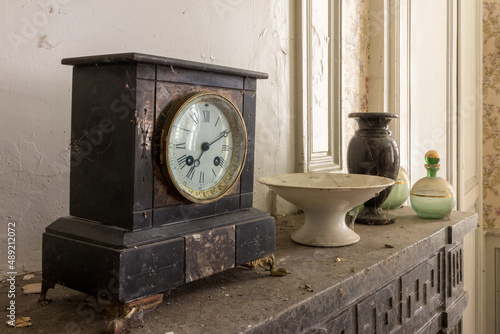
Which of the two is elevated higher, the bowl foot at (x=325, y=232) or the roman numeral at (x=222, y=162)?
the roman numeral at (x=222, y=162)

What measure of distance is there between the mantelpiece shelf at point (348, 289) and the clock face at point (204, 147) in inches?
7.4

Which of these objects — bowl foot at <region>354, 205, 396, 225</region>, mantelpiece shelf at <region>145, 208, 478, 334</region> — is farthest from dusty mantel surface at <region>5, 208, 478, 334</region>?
bowl foot at <region>354, 205, 396, 225</region>

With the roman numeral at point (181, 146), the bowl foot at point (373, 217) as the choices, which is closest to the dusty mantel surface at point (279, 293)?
the bowl foot at point (373, 217)

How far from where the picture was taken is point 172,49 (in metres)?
1.18

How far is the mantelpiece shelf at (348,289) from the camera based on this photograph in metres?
0.75

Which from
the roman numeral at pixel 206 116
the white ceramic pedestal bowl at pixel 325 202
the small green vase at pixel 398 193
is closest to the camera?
the roman numeral at pixel 206 116

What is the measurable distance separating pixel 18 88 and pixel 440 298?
1.29m

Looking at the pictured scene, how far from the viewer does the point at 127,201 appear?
0.71m

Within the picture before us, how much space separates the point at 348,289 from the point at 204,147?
1.36ft

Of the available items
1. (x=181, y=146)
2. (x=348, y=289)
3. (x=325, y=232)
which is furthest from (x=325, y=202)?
(x=181, y=146)

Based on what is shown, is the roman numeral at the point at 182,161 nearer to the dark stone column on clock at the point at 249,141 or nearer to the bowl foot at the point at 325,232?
the dark stone column on clock at the point at 249,141

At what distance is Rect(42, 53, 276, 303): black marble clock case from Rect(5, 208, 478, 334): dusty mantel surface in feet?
0.16

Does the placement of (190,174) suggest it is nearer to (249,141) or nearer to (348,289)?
(249,141)

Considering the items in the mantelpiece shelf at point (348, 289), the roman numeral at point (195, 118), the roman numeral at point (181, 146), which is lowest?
the mantelpiece shelf at point (348, 289)
